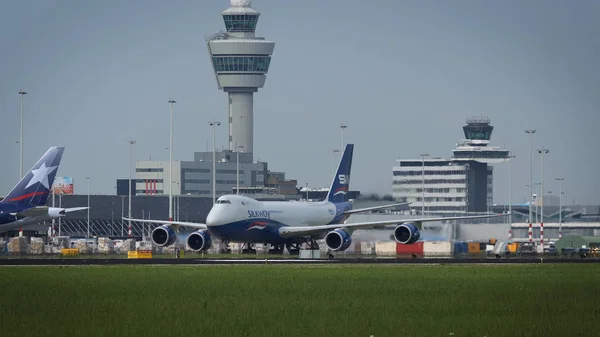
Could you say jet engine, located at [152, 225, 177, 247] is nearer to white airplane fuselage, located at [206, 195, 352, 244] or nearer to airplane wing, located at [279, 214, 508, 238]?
white airplane fuselage, located at [206, 195, 352, 244]

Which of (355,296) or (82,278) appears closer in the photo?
(355,296)

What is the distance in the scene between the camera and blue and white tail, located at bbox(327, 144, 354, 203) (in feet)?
420

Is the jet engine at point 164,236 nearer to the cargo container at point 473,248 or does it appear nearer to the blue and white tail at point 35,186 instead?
the blue and white tail at point 35,186

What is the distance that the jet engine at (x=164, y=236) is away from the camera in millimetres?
110000

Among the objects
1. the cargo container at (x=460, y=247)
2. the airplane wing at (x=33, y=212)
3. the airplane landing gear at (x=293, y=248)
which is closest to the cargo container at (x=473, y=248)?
the cargo container at (x=460, y=247)

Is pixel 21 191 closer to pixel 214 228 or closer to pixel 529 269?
pixel 214 228

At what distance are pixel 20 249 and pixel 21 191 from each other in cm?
3087

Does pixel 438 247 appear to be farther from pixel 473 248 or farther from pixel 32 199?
pixel 32 199

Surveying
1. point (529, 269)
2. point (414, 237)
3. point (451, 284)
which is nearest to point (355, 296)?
point (451, 284)

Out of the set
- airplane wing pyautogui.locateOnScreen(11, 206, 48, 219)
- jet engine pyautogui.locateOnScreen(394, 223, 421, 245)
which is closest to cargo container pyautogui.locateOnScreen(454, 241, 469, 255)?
jet engine pyautogui.locateOnScreen(394, 223, 421, 245)

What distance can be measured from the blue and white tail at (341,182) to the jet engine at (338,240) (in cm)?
1891

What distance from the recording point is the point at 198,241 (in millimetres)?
109750

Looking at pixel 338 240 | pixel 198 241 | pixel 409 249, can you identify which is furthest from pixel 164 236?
pixel 409 249

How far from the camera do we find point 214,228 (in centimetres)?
10738
